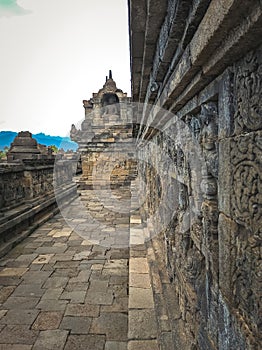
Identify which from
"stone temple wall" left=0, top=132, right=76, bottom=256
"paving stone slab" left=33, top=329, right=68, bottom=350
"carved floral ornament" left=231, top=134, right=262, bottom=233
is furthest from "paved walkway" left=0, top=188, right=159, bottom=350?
"carved floral ornament" left=231, top=134, right=262, bottom=233

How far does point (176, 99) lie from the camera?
2.14 metres

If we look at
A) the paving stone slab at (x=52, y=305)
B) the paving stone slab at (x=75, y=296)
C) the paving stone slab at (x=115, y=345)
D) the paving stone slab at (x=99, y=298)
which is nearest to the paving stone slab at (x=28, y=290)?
the paving stone slab at (x=52, y=305)

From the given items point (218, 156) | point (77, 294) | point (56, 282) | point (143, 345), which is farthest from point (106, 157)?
point (218, 156)

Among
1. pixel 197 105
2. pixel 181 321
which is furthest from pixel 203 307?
pixel 197 105

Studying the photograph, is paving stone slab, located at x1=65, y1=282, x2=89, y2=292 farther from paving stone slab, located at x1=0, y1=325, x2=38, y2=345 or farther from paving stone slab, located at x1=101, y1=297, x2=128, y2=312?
paving stone slab, located at x1=0, y1=325, x2=38, y2=345

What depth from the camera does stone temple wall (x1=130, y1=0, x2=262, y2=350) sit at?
98cm

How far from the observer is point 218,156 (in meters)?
1.38

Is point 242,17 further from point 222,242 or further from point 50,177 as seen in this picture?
point 50,177

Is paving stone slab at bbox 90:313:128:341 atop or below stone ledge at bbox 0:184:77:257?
below

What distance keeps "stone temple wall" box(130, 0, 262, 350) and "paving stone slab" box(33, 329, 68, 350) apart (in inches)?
57.7

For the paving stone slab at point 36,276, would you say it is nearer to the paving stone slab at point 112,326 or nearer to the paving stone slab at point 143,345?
the paving stone slab at point 112,326

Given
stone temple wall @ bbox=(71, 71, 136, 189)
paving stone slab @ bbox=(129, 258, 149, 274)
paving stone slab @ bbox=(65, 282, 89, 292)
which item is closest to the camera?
paving stone slab @ bbox=(129, 258, 149, 274)

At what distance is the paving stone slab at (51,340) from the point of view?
289 cm

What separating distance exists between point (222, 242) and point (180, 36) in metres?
1.32
